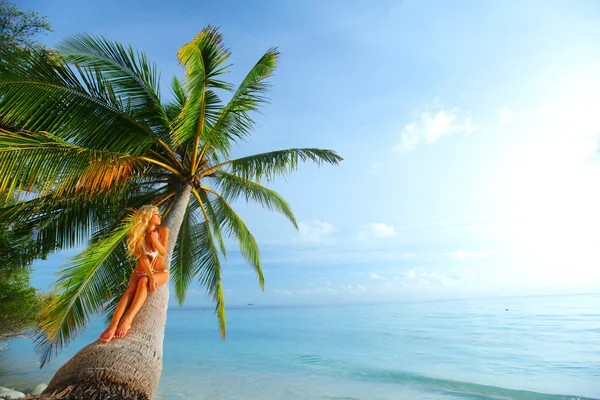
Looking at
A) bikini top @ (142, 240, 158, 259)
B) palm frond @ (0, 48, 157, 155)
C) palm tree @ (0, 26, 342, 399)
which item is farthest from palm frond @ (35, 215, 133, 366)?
bikini top @ (142, 240, 158, 259)

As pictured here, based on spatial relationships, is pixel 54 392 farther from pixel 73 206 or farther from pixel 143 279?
pixel 73 206

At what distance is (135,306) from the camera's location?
14.4 feet

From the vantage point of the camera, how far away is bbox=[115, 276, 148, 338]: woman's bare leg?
4055 millimetres

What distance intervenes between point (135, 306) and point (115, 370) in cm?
105

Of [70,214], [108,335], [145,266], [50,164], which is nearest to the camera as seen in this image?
[108,335]

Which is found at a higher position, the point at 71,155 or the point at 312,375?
the point at 71,155

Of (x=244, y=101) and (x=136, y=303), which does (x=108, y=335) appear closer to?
(x=136, y=303)

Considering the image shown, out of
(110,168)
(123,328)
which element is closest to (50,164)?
(110,168)

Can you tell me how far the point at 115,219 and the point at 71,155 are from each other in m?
3.20

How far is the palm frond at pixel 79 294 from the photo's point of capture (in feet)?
20.1

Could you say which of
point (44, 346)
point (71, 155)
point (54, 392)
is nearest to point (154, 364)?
point (54, 392)

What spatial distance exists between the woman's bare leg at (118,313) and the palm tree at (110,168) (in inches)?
5.8

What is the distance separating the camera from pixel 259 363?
20.0 meters

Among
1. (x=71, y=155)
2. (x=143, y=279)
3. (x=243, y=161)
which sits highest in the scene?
(x=243, y=161)
